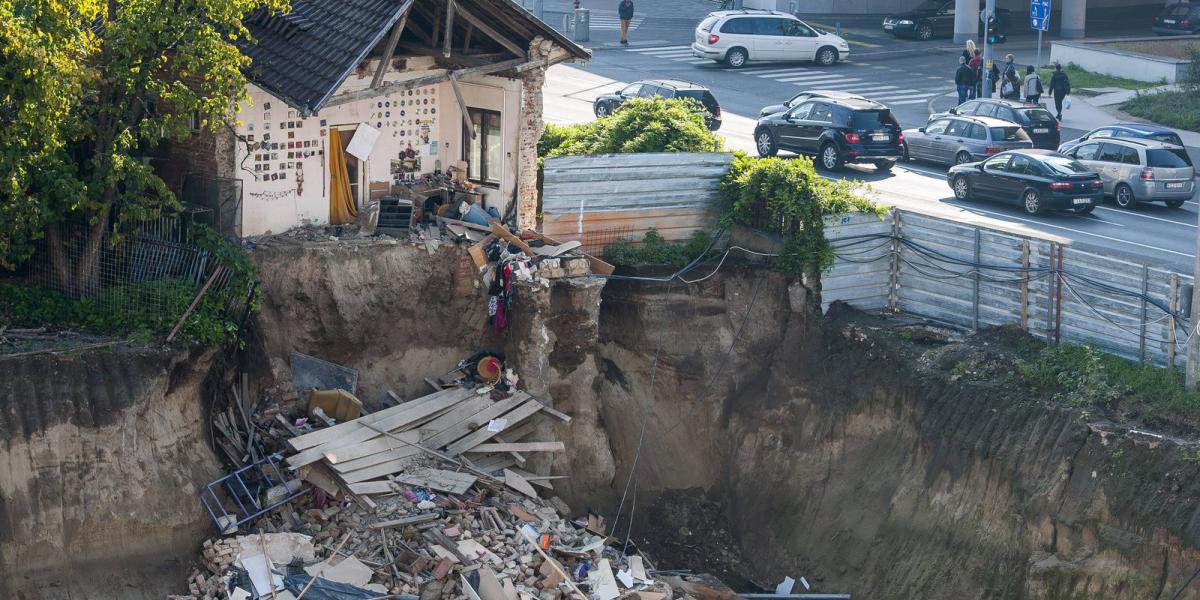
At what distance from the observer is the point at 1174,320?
1947cm

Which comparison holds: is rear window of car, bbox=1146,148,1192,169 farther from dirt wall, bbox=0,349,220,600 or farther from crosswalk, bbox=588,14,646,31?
crosswalk, bbox=588,14,646,31

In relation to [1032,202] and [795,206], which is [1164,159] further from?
[795,206]

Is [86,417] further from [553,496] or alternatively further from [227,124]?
[553,496]

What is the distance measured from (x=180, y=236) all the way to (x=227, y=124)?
1764 mm

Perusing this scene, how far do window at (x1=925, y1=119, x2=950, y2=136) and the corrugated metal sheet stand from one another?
11.2m

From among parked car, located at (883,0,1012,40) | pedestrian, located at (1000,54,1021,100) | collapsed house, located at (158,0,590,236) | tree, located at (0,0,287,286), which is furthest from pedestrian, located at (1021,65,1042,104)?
tree, located at (0,0,287,286)

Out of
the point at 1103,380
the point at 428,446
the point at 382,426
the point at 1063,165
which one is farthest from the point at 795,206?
the point at 1063,165

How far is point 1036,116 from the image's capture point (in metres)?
34.1

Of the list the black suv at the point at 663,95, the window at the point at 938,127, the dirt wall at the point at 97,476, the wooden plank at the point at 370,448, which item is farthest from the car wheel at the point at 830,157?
the dirt wall at the point at 97,476

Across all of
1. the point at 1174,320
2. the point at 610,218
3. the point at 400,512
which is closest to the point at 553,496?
the point at 400,512

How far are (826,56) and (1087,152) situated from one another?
1572 centimetres

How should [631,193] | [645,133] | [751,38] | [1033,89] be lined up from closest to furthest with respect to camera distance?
[631,193], [645,133], [1033,89], [751,38]

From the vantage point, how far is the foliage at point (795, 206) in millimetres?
22953

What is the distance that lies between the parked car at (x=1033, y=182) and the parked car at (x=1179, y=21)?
79.5 feet
